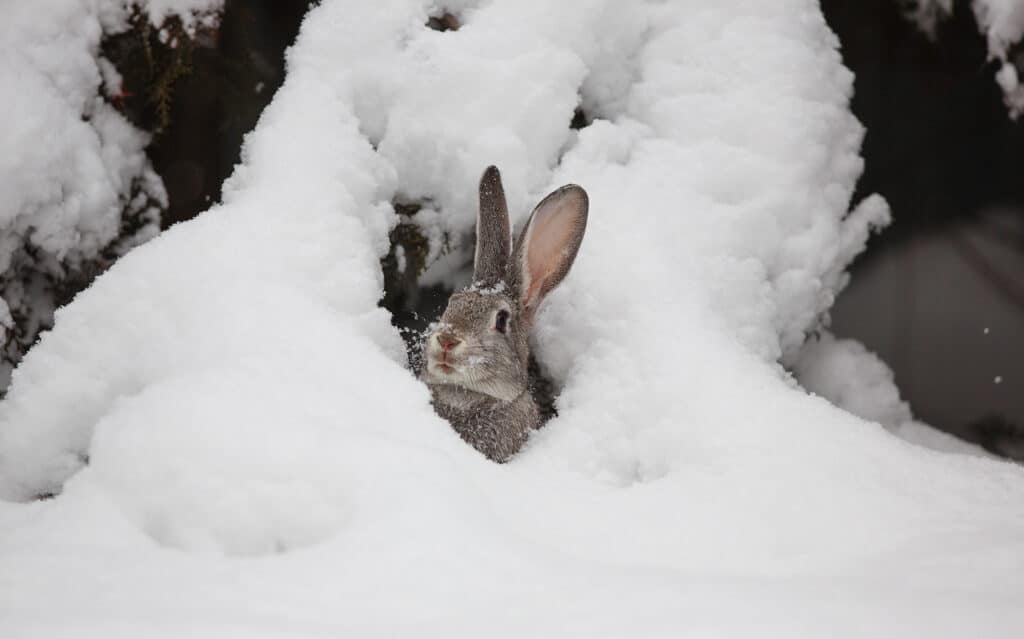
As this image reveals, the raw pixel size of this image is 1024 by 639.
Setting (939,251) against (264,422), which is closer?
(264,422)

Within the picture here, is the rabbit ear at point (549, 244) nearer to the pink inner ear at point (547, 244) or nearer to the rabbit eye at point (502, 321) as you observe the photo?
the pink inner ear at point (547, 244)

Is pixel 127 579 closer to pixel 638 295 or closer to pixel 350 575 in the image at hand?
pixel 350 575

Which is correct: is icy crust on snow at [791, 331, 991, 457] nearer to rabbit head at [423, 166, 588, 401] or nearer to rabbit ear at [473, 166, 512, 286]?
rabbit head at [423, 166, 588, 401]

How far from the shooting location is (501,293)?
313 centimetres

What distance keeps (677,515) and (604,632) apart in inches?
27.1

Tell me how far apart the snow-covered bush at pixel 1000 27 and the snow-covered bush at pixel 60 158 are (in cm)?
346

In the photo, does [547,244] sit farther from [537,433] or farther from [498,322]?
[537,433]

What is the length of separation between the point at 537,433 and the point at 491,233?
2.84 feet

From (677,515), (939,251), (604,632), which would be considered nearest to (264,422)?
(604,632)

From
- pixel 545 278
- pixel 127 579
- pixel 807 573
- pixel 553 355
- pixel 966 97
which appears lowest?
pixel 553 355

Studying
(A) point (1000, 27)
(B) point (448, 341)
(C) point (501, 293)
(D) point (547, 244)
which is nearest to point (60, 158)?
(B) point (448, 341)

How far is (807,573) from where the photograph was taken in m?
1.61

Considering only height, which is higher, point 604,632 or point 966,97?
point 966,97

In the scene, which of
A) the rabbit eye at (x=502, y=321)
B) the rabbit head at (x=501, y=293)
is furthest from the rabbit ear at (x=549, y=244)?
the rabbit eye at (x=502, y=321)
